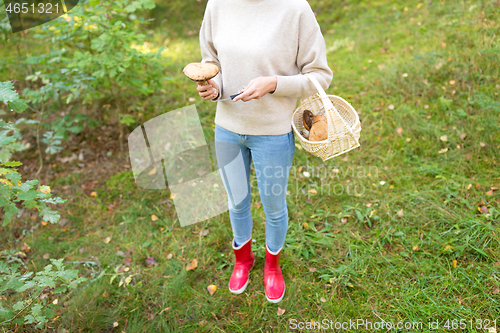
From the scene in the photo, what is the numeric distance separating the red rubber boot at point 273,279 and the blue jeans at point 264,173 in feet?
0.50

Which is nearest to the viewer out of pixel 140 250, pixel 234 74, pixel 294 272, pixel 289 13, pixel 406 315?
pixel 289 13

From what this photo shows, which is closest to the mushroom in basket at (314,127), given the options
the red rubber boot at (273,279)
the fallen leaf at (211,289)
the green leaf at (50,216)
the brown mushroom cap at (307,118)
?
the brown mushroom cap at (307,118)

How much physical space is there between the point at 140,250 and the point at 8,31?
2.58 metres

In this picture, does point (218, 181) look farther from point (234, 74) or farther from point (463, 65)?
point (463, 65)

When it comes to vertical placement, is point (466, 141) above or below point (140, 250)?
above

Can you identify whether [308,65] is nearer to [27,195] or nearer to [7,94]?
[7,94]

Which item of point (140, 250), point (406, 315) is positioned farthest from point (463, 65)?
point (140, 250)

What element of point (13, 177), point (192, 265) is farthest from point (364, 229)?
point (13, 177)

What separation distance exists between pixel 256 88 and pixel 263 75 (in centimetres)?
17

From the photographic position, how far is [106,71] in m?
2.82

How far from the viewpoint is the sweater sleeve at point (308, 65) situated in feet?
4.66

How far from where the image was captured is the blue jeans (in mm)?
1620

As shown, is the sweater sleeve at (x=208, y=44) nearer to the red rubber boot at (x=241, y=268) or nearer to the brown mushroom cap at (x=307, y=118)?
the brown mushroom cap at (x=307, y=118)

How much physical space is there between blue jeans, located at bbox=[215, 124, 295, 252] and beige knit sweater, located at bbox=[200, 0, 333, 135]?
0.21 feet
